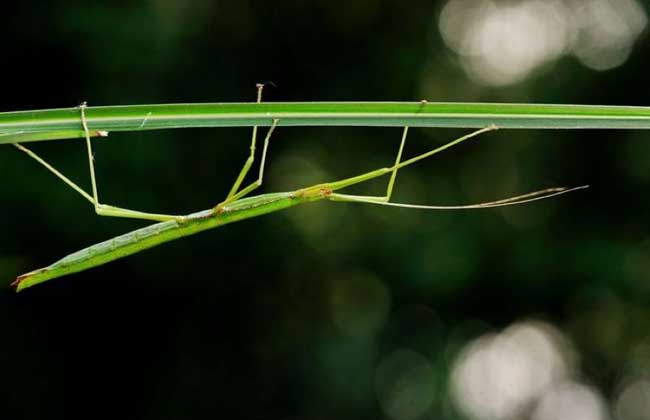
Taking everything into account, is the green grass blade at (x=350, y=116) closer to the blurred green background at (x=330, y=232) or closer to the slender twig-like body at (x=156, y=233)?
the slender twig-like body at (x=156, y=233)

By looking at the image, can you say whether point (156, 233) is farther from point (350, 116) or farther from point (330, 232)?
point (330, 232)

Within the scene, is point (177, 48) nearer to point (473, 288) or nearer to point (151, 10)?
point (151, 10)

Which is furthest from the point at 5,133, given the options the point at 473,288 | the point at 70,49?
the point at 473,288

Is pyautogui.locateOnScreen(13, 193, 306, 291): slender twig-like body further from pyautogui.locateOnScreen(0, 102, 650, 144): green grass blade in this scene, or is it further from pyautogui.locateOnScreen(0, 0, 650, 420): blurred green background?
pyautogui.locateOnScreen(0, 0, 650, 420): blurred green background

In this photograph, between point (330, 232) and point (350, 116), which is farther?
point (330, 232)

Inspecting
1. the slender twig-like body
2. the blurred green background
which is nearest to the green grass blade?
the slender twig-like body

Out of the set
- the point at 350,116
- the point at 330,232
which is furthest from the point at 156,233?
the point at 330,232
